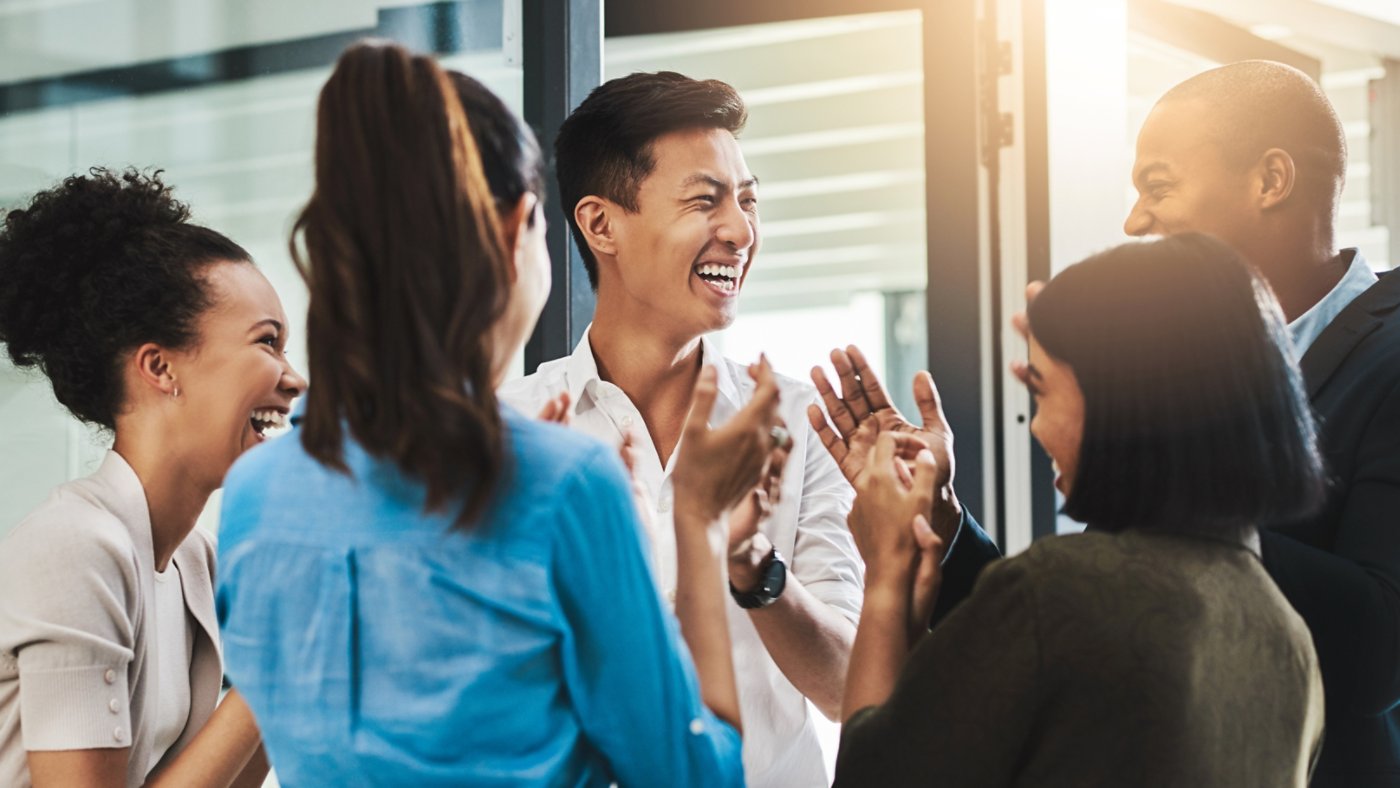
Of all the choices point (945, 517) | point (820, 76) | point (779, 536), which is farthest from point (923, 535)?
point (820, 76)

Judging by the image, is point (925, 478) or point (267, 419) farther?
point (267, 419)

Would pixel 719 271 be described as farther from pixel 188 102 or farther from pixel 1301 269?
pixel 188 102

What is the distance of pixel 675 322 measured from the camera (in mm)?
1889

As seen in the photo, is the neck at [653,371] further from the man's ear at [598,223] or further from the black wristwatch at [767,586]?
the black wristwatch at [767,586]

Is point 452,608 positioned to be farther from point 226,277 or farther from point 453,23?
point 453,23

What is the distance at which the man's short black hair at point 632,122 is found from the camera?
1.94 m

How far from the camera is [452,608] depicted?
0.97 metres

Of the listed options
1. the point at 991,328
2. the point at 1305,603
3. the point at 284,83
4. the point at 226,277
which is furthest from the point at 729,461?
the point at 991,328

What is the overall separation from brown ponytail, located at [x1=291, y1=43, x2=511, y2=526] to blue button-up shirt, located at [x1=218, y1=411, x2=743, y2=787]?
40 mm

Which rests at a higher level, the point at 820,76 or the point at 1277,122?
the point at 820,76

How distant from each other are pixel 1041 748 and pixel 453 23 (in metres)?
1.66

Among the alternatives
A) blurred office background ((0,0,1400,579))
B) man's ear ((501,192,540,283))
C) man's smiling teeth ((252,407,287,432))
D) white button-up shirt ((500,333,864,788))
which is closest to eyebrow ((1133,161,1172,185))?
white button-up shirt ((500,333,864,788))

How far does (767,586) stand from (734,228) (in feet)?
2.00

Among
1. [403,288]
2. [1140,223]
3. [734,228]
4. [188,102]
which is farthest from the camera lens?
[188,102]
